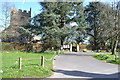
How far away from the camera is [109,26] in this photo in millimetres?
21266

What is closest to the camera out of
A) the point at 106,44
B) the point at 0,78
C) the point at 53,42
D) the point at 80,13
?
the point at 0,78

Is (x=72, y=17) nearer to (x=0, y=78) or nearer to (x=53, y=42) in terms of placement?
(x=53, y=42)

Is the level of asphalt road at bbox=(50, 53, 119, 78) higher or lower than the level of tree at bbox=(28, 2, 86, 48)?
lower

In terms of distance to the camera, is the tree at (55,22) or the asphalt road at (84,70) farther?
the tree at (55,22)

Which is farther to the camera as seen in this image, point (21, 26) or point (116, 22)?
point (21, 26)

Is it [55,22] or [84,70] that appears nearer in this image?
[84,70]

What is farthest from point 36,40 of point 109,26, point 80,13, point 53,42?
point 109,26

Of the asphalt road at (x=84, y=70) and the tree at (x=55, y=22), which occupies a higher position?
the tree at (x=55, y=22)

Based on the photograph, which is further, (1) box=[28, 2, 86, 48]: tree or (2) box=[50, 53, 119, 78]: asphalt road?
(1) box=[28, 2, 86, 48]: tree

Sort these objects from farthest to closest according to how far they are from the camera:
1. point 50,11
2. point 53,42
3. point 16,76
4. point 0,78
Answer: point 53,42 < point 50,11 < point 16,76 < point 0,78

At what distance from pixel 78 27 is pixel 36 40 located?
6643 mm

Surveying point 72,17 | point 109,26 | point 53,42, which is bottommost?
point 53,42

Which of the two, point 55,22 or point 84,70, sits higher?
point 55,22

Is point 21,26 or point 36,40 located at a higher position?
point 21,26
